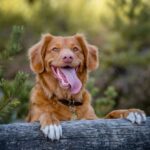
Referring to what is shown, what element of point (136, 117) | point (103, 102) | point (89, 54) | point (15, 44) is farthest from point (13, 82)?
point (103, 102)

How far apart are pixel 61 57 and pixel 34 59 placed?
0.48 meters

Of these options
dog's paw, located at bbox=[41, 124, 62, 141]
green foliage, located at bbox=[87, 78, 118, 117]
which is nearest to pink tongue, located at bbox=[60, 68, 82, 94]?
dog's paw, located at bbox=[41, 124, 62, 141]

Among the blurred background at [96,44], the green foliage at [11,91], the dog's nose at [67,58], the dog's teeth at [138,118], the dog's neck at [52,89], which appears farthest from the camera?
the dog's neck at [52,89]

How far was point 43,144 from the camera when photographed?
5691 mm

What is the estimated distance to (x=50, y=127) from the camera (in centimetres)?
575

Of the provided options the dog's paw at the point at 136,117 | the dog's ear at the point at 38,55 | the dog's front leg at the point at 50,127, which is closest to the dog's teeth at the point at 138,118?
the dog's paw at the point at 136,117

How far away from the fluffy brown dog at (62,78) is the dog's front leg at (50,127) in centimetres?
50

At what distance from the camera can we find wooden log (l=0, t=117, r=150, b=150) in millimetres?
5660

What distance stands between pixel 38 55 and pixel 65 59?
1.66 feet

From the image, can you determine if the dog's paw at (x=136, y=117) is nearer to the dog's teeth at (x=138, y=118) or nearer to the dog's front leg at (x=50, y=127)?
the dog's teeth at (x=138, y=118)

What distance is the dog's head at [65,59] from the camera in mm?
6785

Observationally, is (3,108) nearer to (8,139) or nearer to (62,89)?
(8,139)

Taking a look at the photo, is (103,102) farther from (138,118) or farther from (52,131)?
(52,131)

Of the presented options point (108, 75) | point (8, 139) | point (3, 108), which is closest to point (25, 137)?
point (8, 139)
